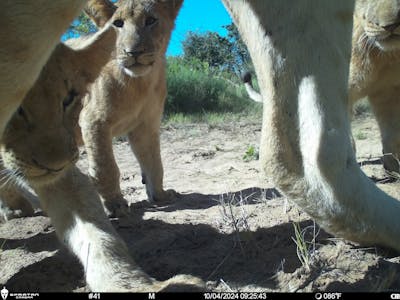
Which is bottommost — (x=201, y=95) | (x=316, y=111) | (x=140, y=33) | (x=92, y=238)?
(x=92, y=238)

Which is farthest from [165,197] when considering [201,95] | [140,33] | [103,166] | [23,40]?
[201,95]

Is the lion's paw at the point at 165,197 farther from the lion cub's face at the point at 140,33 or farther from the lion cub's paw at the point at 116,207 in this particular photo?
the lion cub's face at the point at 140,33

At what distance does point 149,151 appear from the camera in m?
5.22

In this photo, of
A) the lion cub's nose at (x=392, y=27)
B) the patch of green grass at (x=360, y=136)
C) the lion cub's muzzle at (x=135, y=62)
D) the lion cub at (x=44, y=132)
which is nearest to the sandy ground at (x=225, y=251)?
the lion cub at (x=44, y=132)

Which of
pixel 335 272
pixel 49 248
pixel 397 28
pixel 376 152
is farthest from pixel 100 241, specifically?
pixel 376 152

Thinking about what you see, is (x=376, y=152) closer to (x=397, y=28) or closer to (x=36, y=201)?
(x=397, y=28)

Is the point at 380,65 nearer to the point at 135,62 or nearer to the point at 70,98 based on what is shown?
the point at 135,62

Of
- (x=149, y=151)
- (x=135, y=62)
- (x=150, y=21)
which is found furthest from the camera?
(x=149, y=151)

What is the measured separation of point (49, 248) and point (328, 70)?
81.8 inches

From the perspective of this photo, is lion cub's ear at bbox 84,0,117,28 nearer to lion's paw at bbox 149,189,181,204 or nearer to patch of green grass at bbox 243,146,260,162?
lion's paw at bbox 149,189,181,204

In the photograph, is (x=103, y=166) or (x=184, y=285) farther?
(x=103, y=166)

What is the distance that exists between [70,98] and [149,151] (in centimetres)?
228

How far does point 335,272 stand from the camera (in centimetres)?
231

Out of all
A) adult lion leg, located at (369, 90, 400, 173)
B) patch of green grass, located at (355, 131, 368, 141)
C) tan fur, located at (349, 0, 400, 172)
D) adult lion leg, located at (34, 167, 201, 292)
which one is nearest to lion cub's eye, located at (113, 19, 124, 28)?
adult lion leg, located at (34, 167, 201, 292)
